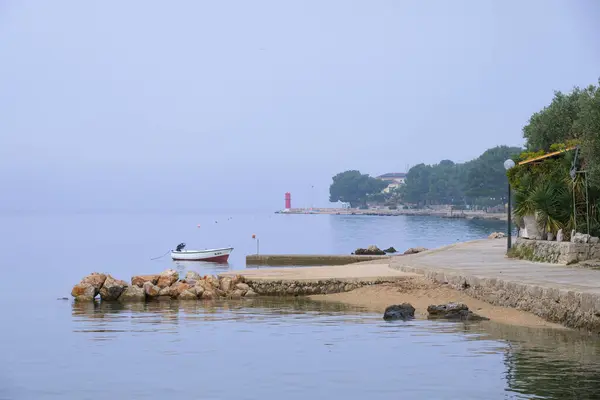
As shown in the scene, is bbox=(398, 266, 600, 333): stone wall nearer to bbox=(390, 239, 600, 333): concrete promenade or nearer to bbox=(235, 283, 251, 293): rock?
bbox=(390, 239, 600, 333): concrete promenade

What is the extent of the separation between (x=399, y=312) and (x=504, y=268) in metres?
5.96

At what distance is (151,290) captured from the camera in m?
29.9

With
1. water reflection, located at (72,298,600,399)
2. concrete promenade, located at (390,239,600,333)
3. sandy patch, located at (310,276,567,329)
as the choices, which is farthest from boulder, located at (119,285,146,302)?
concrete promenade, located at (390,239,600,333)

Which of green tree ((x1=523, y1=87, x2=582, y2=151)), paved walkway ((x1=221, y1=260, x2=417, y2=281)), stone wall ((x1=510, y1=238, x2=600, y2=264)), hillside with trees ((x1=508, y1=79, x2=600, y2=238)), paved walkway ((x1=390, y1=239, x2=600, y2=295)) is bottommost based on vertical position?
paved walkway ((x1=221, y1=260, x2=417, y2=281))

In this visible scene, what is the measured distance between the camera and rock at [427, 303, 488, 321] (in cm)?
2197

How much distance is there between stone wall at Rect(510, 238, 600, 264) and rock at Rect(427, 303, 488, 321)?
610 centimetres

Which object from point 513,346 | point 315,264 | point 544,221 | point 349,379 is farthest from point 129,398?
point 315,264

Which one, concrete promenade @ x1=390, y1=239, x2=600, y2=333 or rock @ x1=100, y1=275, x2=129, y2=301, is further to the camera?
rock @ x1=100, y1=275, x2=129, y2=301

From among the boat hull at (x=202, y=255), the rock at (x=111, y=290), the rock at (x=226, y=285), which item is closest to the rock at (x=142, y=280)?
the rock at (x=111, y=290)

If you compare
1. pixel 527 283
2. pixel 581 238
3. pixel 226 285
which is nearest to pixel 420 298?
pixel 527 283

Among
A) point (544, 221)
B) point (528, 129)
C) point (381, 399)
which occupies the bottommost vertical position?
point (381, 399)

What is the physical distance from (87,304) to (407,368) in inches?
641

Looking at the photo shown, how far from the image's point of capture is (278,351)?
62.1 feet

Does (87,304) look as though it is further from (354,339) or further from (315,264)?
(315,264)
